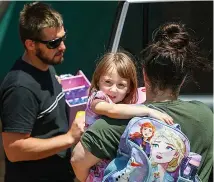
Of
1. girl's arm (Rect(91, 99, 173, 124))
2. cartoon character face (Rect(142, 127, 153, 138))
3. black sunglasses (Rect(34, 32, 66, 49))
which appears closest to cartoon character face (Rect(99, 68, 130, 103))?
girl's arm (Rect(91, 99, 173, 124))

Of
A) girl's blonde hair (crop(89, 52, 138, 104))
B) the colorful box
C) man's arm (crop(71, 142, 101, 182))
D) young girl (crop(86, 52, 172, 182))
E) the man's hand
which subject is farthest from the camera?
the colorful box

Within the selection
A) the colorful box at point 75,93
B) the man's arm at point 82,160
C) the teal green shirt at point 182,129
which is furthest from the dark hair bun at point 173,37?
the colorful box at point 75,93

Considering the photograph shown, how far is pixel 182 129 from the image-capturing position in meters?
2.46

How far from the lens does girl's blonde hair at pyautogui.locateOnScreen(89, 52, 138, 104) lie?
9.18ft

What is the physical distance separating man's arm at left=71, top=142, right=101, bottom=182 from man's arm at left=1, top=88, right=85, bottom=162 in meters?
0.47

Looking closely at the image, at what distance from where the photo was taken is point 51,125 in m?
3.29

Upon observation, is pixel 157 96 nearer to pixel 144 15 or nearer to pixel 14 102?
pixel 14 102

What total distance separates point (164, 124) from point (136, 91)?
53 centimetres

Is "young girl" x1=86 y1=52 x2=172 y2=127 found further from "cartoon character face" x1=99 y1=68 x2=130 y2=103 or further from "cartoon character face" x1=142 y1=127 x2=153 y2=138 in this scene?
"cartoon character face" x1=142 y1=127 x2=153 y2=138

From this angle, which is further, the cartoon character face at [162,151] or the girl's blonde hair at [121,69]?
the girl's blonde hair at [121,69]

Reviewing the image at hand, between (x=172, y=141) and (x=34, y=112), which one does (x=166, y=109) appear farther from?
(x=34, y=112)

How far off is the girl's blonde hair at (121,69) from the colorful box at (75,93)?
760 mm

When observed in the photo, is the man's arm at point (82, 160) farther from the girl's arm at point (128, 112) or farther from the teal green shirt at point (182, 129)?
the girl's arm at point (128, 112)

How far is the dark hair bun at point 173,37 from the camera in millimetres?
2537
